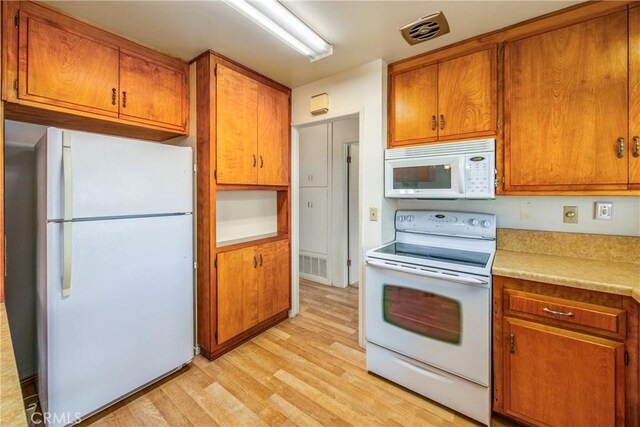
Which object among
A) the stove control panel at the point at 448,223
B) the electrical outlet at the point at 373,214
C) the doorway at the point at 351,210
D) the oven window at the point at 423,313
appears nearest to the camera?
the oven window at the point at 423,313

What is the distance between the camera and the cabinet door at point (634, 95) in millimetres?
1462

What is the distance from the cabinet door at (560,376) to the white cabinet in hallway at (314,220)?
261 cm

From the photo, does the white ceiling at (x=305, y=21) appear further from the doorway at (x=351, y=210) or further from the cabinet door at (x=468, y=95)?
the doorway at (x=351, y=210)

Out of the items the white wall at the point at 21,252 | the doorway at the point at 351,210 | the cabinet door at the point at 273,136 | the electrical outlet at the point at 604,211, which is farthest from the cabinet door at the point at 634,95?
the white wall at the point at 21,252

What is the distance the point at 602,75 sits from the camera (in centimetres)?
154

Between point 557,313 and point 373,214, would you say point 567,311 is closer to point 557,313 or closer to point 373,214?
point 557,313

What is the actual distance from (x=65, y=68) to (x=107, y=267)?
1.20m

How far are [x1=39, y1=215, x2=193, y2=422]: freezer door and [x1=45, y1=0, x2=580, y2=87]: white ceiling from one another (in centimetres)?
123

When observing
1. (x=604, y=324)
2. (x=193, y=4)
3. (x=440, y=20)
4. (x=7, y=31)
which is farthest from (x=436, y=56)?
(x=7, y=31)

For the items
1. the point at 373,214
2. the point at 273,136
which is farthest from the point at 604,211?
the point at 273,136

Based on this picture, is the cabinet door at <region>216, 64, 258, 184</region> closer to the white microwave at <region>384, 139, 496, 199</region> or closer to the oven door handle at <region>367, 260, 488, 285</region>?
the white microwave at <region>384, 139, 496, 199</region>

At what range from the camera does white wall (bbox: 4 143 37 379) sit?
1.82 metres

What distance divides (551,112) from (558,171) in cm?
36

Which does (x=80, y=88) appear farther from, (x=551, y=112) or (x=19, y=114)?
(x=551, y=112)
